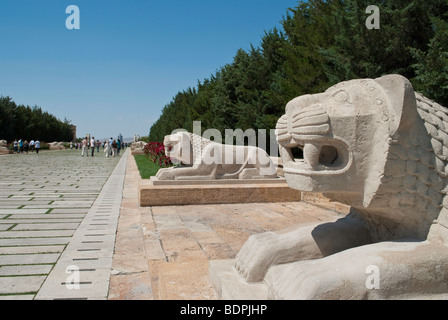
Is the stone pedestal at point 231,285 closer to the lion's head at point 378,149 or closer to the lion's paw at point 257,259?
the lion's paw at point 257,259

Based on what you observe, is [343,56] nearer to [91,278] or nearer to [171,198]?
[171,198]

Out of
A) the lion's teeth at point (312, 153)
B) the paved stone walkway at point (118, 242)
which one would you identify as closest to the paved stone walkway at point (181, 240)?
the paved stone walkway at point (118, 242)

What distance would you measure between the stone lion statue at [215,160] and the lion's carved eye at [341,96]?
604cm

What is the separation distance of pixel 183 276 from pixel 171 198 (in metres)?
4.70

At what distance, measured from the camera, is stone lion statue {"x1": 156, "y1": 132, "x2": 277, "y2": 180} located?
321 inches

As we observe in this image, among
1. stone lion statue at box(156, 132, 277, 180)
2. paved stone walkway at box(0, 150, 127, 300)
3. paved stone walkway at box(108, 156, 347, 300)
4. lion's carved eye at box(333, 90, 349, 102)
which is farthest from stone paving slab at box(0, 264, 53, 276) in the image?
stone lion statue at box(156, 132, 277, 180)

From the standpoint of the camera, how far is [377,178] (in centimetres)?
199

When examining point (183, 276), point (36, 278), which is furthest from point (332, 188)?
point (36, 278)

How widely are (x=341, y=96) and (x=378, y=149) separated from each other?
36 cm

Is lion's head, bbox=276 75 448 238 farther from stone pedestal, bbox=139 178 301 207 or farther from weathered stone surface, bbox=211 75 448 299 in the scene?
stone pedestal, bbox=139 178 301 207

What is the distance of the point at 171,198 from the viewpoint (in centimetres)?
744

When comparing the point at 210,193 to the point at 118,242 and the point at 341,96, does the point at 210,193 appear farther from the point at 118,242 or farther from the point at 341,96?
the point at 341,96

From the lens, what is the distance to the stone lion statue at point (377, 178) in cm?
181

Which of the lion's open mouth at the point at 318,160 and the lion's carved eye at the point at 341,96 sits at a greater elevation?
the lion's carved eye at the point at 341,96
